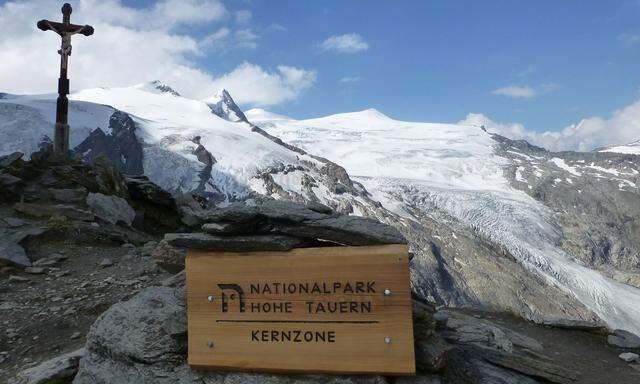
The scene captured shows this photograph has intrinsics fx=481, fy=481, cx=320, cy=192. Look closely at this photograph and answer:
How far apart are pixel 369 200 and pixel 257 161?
968 inches

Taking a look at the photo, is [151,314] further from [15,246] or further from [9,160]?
[9,160]

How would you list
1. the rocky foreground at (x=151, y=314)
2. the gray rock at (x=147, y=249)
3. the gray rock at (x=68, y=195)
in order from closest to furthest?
the rocky foreground at (x=151, y=314)
the gray rock at (x=147, y=249)
the gray rock at (x=68, y=195)

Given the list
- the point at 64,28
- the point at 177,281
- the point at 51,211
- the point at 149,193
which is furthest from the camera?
the point at 64,28

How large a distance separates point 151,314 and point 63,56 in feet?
46.5

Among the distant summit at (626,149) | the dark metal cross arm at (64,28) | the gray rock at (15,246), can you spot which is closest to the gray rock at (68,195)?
the gray rock at (15,246)

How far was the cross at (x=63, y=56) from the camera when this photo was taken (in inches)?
637

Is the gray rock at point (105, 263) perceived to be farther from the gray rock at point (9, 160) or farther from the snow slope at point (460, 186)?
the snow slope at point (460, 186)

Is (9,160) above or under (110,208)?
above

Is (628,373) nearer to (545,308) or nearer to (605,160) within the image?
(545,308)

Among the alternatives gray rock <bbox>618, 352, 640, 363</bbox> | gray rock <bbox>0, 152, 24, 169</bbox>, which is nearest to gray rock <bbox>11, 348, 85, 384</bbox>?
gray rock <bbox>618, 352, 640, 363</bbox>

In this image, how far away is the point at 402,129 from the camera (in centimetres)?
16488

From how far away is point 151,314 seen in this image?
19.0ft

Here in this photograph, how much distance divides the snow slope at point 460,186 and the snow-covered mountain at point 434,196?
0.31m

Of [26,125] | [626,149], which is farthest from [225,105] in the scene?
[626,149]
